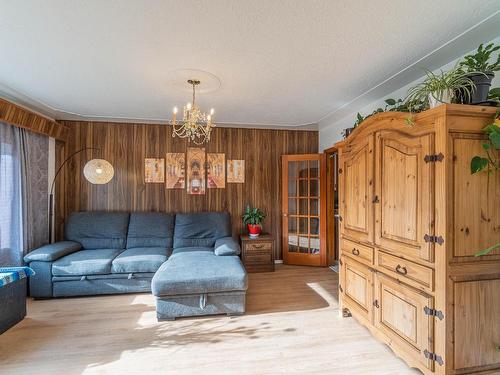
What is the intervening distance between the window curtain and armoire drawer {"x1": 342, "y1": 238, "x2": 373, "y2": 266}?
3.85m

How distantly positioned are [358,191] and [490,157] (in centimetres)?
94

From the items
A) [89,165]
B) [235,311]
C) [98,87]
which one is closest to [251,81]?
[98,87]

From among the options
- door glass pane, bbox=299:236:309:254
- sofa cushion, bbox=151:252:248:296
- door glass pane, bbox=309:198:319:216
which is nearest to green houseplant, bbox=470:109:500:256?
sofa cushion, bbox=151:252:248:296

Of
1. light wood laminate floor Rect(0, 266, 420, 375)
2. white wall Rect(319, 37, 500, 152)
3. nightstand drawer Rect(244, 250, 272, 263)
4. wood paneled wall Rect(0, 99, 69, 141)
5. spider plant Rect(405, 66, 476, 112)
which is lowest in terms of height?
light wood laminate floor Rect(0, 266, 420, 375)

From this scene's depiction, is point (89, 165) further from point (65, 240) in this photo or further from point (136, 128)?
point (65, 240)

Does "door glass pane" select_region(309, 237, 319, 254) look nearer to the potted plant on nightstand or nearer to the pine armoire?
the potted plant on nightstand

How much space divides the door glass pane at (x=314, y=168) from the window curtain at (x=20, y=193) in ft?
13.5

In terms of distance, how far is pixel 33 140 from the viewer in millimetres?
3295

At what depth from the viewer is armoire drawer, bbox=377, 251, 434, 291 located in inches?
61.2

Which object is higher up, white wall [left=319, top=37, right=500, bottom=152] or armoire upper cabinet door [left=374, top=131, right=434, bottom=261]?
white wall [left=319, top=37, right=500, bottom=152]

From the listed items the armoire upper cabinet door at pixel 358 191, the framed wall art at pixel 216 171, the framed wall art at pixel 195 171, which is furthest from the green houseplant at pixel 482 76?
the framed wall art at pixel 195 171

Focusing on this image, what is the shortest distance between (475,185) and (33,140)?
4699mm

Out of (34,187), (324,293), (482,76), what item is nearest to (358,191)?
(482,76)

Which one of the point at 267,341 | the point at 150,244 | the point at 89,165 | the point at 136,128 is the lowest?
the point at 267,341
